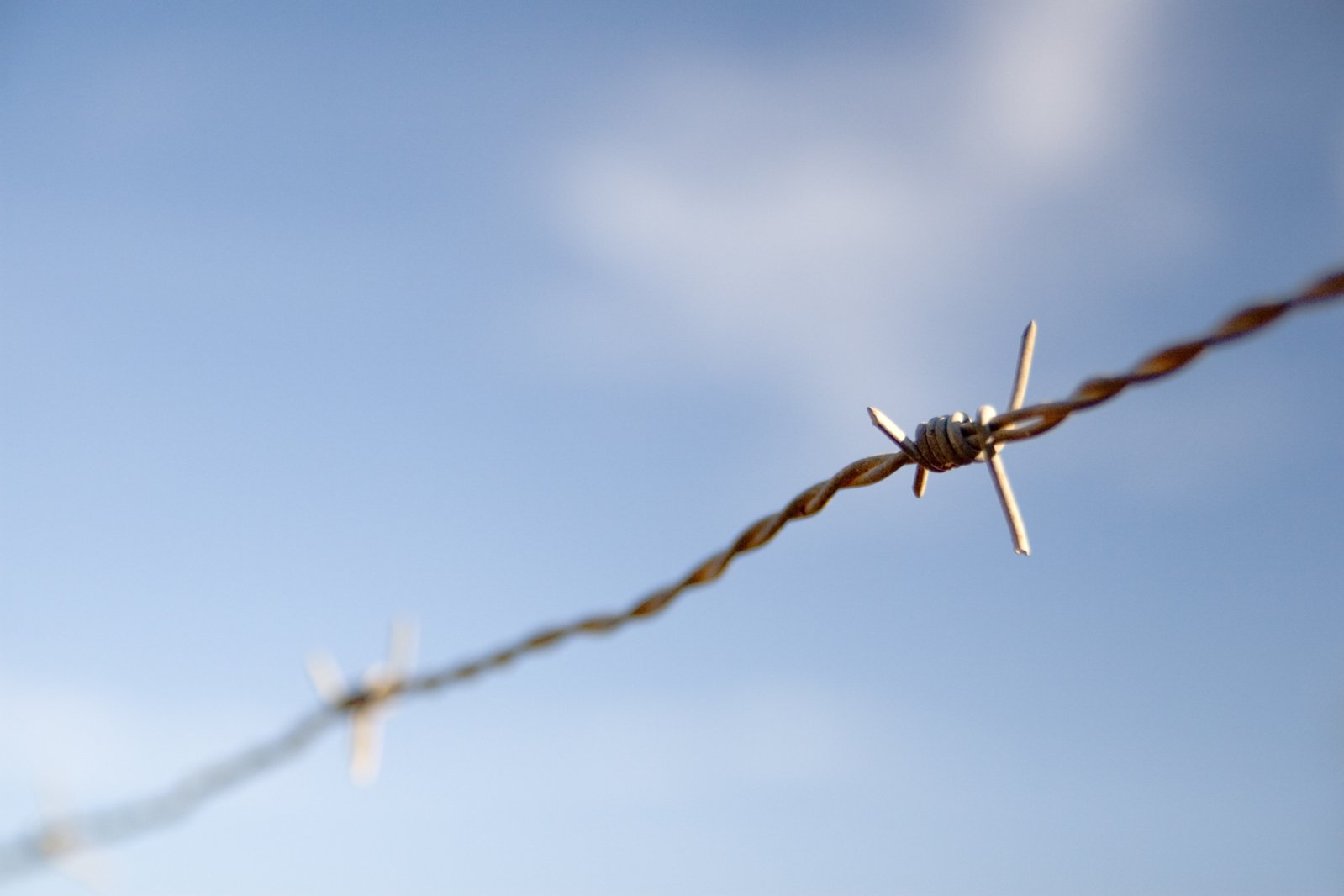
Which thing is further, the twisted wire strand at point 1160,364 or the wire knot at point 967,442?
the wire knot at point 967,442

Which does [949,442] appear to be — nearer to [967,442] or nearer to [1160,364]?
[967,442]

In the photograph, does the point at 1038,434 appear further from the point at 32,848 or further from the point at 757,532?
the point at 32,848

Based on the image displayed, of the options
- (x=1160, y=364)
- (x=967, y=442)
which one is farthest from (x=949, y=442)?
(x=1160, y=364)

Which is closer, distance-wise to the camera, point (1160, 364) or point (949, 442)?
point (1160, 364)

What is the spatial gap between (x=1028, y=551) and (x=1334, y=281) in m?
0.65

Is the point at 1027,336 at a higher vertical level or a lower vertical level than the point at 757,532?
higher

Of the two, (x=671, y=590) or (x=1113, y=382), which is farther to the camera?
(x=671, y=590)

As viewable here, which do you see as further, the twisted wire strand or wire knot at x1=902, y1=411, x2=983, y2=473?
wire knot at x1=902, y1=411, x2=983, y2=473

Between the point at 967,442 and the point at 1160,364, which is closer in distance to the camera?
the point at 1160,364

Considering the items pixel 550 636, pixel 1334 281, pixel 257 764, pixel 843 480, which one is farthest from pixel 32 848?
pixel 1334 281

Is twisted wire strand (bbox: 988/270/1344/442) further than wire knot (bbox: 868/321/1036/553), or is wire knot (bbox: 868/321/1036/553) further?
wire knot (bbox: 868/321/1036/553)

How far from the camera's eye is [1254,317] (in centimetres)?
146

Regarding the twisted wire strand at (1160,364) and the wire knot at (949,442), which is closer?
the twisted wire strand at (1160,364)

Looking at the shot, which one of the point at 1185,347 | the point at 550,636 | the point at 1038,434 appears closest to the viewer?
the point at 1185,347
